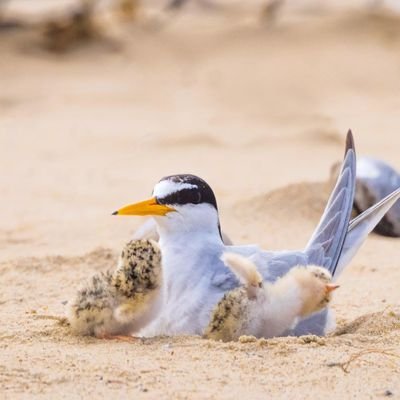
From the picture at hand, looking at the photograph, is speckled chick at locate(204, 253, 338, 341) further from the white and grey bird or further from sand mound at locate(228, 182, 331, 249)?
sand mound at locate(228, 182, 331, 249)

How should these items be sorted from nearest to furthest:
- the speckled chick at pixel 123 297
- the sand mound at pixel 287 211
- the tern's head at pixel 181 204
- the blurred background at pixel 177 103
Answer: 1. the speckled chick at pixel 123 297
2. the tern's head at pixel 181 204
3. the sand mound at pixel 287 211
4. the blurred background at pixel 177 103

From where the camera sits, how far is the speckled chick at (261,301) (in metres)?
5.01

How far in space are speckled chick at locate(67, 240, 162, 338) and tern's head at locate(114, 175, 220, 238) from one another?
38 centimetres

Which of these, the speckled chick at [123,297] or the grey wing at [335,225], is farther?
the grey wing at [335,225]

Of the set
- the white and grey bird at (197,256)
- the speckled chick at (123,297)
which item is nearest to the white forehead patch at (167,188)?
the white and grey bird at (197,256)

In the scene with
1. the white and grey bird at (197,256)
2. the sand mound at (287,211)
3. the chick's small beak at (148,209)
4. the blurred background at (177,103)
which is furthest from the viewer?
the blurred background at (177,103)

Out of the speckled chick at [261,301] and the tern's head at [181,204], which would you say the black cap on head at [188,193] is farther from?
the speckled chick at [261,301]

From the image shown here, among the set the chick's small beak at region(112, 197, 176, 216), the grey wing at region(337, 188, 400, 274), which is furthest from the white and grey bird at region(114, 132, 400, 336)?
the grey wing at region(337, 188, 400, 274)

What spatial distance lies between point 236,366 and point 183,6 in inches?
462

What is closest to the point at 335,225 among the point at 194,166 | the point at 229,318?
the point at 229,318

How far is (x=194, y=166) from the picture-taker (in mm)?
9938

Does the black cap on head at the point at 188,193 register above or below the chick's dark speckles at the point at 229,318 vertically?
above

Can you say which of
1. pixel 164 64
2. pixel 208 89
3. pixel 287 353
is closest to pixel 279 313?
pixel 287 353

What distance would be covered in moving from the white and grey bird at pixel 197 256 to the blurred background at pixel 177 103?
6.14 ft
